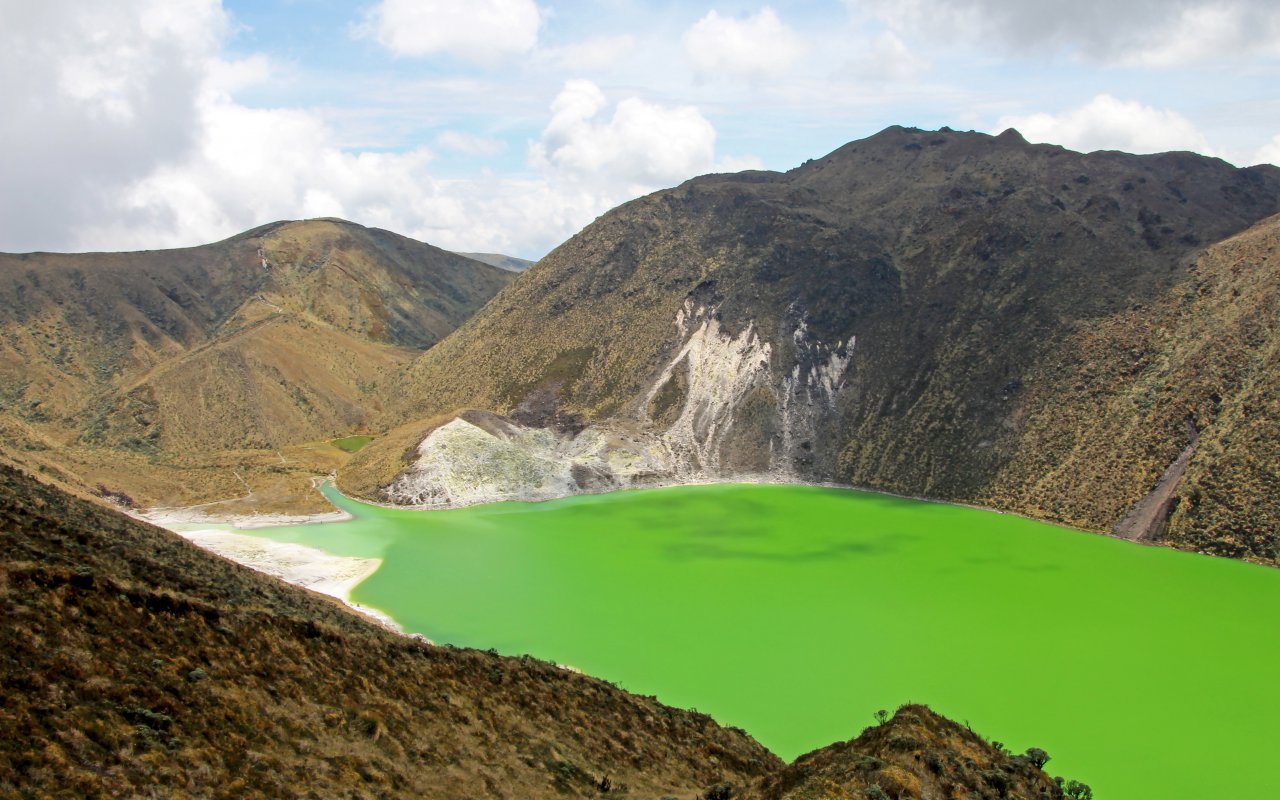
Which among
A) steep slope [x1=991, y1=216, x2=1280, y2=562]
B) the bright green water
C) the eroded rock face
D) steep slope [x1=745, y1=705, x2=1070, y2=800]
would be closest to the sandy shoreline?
the bright green water

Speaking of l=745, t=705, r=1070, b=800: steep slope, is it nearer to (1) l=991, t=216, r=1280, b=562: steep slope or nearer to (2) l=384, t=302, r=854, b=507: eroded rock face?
(1) l=991, t=216, r=1280, b=562: steep slope

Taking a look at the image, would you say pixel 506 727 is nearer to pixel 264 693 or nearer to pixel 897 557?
pixel 264 693

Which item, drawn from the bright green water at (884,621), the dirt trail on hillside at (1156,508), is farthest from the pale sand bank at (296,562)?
the dirt trail on hillside at (1156,508)

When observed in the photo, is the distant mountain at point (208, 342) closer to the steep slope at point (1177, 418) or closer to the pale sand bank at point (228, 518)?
the pale sand bank at point (228, 518)

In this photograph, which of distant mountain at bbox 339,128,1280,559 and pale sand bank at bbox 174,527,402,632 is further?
distant mountain at bbox 339,128,1280,559

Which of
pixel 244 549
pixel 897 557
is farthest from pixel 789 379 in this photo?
pixel 244 549

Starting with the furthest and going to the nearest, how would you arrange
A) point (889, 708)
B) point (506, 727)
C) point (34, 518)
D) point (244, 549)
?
point (244, 549) < point (889, 708) < point (34, 518) < point (506, 727)

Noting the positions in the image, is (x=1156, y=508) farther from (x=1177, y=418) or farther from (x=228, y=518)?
(x=228, y=518)
